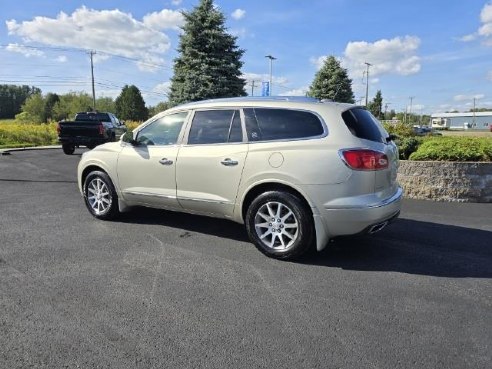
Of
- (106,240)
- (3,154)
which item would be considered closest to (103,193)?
(106,240)

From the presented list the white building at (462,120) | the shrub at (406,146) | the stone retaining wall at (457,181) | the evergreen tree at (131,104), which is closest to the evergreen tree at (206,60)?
the shrub at (406,146)

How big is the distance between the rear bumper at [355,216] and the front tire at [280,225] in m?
0.23

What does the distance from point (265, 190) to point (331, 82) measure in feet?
111

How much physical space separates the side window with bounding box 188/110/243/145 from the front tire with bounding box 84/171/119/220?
5.40ft

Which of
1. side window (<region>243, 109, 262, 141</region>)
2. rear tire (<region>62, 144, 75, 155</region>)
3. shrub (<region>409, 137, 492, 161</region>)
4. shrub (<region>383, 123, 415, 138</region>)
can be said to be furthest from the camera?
rear tire (<region>62, 144, 75, 155</region>)

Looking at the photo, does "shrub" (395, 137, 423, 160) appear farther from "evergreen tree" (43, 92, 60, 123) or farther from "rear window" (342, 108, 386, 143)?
"evergreen tree" (43, 92, 60, 123)

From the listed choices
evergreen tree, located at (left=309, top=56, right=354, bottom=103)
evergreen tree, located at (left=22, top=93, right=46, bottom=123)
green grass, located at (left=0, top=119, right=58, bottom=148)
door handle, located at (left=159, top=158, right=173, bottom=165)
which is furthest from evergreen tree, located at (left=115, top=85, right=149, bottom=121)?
door handle, located at (left=159, top=158, right=173, bottom=165)

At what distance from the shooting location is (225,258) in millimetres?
4859

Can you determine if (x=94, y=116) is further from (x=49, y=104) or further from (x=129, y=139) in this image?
(x=49, y=104)

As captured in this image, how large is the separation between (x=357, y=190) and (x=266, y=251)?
1221 mm

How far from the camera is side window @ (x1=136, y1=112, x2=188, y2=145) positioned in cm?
568

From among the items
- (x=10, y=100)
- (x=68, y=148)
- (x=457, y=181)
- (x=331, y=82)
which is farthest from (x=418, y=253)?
(x=10, y=100)

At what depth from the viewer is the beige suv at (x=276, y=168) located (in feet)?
14.8

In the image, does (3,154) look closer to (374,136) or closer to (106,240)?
(106,240)
